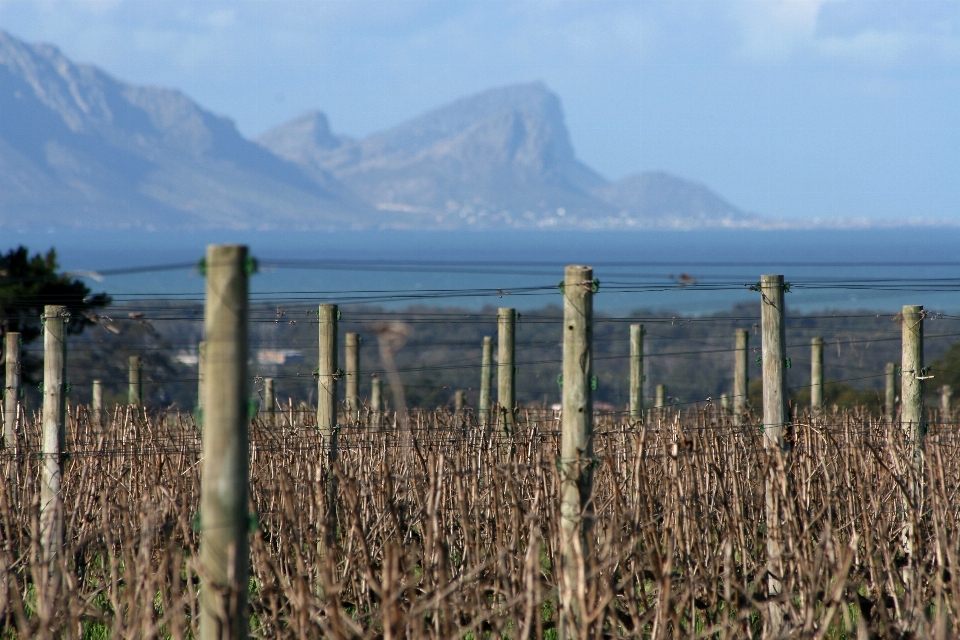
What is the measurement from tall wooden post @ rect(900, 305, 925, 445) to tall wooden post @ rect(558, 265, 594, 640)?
3077mm

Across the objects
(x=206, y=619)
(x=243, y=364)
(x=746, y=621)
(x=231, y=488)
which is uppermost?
(x=243, y=364)

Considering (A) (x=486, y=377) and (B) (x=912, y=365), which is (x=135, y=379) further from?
(B) (x=912, y=365)

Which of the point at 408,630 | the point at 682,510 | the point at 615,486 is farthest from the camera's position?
the point at 682,510

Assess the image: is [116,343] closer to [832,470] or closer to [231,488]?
[832,470]

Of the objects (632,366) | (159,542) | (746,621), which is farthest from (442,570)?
(632,366)

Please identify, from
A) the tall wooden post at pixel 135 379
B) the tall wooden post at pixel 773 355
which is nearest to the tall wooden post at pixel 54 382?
the tall wooden post at pixel 773 355

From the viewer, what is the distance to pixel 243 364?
3.05 metres

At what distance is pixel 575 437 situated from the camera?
3.97 meters

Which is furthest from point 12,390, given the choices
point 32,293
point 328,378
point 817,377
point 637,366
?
point 817,377

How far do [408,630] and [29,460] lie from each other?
3099 mm

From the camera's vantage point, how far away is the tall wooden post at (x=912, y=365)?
6.31 m

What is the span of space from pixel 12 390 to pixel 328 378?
2214mm

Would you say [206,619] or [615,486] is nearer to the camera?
[206,619]

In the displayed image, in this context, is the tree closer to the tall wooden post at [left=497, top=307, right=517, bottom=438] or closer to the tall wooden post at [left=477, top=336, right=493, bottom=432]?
the tall wooden post at [left=477, top=336, right=493, bottom=432]
